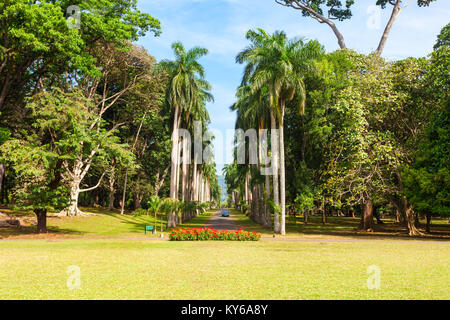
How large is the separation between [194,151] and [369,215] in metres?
30.4

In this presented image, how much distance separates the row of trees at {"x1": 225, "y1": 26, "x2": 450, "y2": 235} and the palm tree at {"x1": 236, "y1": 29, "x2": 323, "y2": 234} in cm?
9

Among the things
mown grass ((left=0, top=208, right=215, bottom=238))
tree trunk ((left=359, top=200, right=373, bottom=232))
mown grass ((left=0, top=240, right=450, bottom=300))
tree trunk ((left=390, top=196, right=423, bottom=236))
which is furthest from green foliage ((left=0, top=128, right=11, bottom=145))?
tree trunk ((left=390, top=196, right=423, bottom=236))

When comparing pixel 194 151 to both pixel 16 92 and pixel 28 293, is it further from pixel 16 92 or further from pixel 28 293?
pixel 28 293

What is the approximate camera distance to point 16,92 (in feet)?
99.9

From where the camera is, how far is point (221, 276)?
10211mm

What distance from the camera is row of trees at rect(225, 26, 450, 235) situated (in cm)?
2631

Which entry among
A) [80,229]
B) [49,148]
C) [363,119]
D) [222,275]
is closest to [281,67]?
[363,119]

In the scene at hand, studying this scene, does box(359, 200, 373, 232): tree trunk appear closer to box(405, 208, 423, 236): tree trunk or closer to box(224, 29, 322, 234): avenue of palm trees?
box(405, 208, 423, 236): tree trunk

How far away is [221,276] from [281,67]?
2290 cm

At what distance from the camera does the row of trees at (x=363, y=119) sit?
26.3 m

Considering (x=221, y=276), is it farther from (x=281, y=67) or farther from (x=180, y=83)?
(x=180, y=83)

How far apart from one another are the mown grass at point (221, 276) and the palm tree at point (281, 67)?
53.2ft

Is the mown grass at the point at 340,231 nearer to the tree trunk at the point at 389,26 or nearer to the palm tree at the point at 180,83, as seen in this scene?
the palm tree at the point at 180,83

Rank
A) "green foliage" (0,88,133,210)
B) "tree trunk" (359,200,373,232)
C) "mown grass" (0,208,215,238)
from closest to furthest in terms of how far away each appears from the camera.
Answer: "green foliage" (0,88,133,210) → "mown grass" (0,208,215,238) → "tree trunk" (359,200,373,232)
